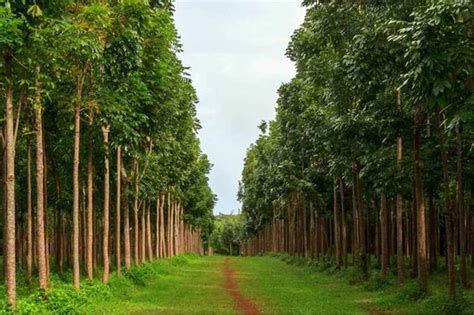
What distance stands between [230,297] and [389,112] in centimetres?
858

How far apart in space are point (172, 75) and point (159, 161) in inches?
411

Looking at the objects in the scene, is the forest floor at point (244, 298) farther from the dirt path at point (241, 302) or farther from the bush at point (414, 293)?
the bush at point (414, 293)

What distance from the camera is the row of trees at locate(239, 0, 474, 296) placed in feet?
40.7

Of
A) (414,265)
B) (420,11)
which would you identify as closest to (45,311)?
(420,11)

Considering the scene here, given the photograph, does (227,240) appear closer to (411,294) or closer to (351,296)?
(351,296)

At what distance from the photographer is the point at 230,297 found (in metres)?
23.7

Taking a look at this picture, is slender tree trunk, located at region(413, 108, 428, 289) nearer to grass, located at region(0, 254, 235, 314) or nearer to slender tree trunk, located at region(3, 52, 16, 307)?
grass, located at region(0, 254, 235, 314)

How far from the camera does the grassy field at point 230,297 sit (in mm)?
17188

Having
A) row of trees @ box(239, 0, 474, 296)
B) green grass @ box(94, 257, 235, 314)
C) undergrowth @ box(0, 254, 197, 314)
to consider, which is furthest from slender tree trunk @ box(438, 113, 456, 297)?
undergrowth @ box(0, 254, 197, 314)

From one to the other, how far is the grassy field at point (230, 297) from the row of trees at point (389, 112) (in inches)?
41.9

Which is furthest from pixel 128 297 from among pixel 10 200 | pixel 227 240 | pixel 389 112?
pixel 227 240

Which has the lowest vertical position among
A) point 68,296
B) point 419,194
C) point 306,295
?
point 306,295

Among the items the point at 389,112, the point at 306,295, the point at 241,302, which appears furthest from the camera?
the point at 306,295

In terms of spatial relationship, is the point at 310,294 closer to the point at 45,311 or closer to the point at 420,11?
the point at 45,311
